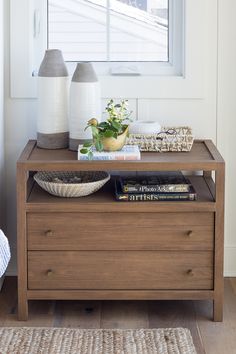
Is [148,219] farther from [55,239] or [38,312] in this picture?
[38,312]

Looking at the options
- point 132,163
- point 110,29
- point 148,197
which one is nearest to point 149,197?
point 148,197

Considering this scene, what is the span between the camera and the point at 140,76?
3182 mm

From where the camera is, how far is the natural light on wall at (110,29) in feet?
10.8

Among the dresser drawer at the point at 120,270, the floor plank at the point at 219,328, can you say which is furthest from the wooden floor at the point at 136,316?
the dresser drawer at the point at 120,270

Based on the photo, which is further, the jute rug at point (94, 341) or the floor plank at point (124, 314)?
the floor plank at point (124, 314)

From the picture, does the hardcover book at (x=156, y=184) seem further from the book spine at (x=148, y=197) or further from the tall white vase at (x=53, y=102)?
the tall white vase at (x=53, y=102)

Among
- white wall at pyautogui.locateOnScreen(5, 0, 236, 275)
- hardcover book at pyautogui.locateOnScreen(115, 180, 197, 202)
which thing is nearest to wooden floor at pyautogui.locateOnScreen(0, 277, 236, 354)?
hardcover book at pyautogui.locateOnScreen(115, 180, 197, 202)

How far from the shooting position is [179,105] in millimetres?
3189

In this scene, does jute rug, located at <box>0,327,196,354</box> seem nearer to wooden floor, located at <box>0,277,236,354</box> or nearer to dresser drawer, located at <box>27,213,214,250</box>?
wooden floor, located at <box>0,277,236,354</box>

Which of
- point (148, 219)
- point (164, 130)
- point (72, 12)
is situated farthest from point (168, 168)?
point (72, 12)

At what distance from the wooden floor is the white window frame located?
0.84 metres

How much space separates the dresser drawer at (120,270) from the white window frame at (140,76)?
0.71 meters

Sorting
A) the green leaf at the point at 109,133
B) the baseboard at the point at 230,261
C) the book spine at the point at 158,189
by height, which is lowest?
the baseboard at the point at 230,261

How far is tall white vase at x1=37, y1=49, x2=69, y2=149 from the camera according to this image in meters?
2.94
